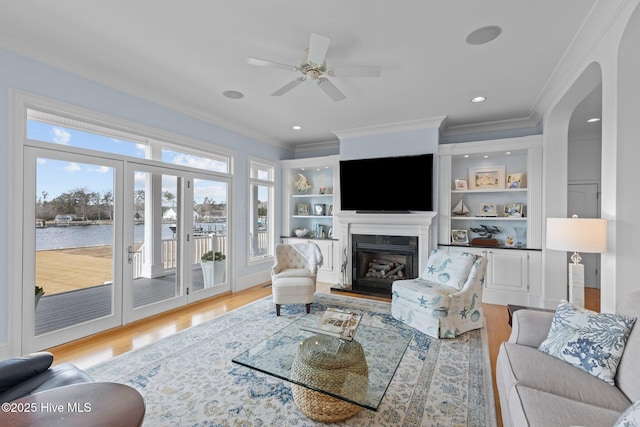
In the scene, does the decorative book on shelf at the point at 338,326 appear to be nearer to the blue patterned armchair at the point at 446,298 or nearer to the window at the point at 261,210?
the blue patterned armchair at the point at 446,298

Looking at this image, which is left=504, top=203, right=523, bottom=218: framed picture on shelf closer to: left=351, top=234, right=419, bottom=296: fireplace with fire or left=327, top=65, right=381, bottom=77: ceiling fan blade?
left=351, top=234, right=419, bottom=296: fireplace with fire

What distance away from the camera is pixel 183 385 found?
2188mm

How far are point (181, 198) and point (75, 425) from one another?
130 inches

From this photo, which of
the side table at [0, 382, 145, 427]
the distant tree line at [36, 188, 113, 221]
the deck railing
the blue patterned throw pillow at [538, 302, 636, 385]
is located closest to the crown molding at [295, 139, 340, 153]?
the deck railing

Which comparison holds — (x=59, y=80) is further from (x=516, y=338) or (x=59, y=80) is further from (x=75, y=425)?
(x=516, y=338)

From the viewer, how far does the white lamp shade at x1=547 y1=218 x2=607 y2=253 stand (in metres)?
2.09

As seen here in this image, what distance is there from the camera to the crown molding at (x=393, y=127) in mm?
4305

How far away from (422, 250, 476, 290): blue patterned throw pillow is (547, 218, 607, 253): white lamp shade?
903mm

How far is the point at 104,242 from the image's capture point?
3174mm

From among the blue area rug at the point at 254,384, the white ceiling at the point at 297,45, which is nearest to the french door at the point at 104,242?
the blue area rug at the point at 254,384

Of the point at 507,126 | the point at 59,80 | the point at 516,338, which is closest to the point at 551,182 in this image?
→ the point at 507,126

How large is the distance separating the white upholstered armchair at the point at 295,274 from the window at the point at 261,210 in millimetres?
1166

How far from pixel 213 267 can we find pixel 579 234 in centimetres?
430

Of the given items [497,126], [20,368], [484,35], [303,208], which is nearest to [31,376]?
[20,368]
